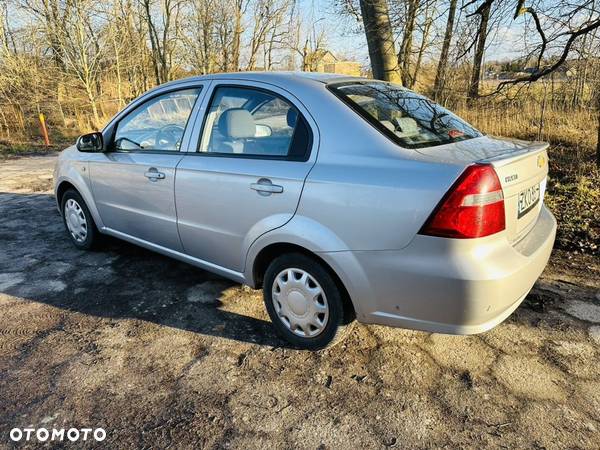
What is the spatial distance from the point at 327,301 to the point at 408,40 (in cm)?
744

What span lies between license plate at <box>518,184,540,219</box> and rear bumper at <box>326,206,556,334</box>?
16 centimetres

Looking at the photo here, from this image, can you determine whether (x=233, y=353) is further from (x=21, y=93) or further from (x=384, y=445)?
(x=21, y=93)

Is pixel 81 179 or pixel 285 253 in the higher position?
pixel 81 179

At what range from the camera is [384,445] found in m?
1.93

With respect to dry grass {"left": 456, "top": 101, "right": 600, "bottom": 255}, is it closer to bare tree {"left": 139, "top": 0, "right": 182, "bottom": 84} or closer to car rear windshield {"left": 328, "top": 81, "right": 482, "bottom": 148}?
car rear windshield {"left": 328, "top": 81, "right": 482, "bottom": 148}

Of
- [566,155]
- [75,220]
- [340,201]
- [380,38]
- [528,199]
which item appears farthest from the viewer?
[566,155]

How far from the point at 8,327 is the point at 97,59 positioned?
50.6ft

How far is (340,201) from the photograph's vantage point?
218cm

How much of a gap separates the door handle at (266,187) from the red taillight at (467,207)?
2.85 ft

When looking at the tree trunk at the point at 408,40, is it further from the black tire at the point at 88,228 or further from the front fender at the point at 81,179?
the black tire at the point at 88,228

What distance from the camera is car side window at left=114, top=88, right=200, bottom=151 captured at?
3178 mm

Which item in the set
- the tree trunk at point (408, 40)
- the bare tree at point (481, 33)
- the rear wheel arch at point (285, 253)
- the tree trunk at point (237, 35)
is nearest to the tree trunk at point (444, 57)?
the bare tree at point (481, 33)

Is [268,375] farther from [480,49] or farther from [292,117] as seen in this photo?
[480,49]

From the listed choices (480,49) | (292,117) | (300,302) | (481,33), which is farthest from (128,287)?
(480,49)
